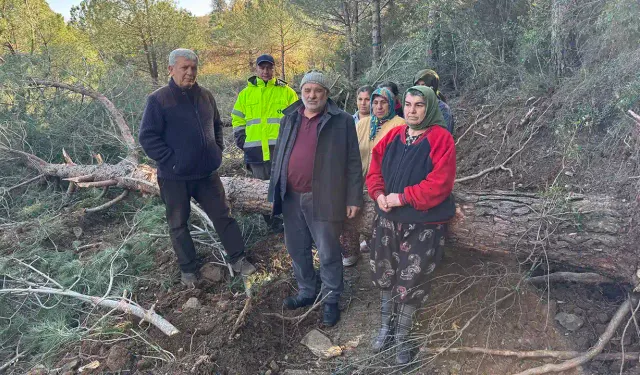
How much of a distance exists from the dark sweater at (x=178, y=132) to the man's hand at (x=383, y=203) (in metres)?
1.48

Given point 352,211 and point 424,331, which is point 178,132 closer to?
point 352,211

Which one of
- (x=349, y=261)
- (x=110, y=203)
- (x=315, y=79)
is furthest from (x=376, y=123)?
(x=110, y=203)

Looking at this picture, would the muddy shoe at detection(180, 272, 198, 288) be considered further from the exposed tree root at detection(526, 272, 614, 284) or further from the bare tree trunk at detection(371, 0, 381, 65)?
the bare tree trunk at detection(371, 0, 381, 65)

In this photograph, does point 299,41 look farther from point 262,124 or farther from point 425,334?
point 425,334

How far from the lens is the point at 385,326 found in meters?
2.53

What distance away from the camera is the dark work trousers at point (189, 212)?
3094 mm

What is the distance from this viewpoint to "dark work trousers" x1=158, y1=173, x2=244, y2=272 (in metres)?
3.09

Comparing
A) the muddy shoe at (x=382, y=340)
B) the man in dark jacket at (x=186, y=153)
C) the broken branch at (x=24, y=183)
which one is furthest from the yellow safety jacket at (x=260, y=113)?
the broken branch at (x=24, y=183)

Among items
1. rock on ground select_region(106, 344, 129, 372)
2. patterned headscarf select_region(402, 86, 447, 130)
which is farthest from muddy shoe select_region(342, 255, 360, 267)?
rock on ground select_region(106, 344, 129, 372)

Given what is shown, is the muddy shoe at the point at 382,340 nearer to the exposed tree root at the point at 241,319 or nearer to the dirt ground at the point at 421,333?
the dirt ground at the point at 421,333

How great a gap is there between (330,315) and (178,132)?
1.76m

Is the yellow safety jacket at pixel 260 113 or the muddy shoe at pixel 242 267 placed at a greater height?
the yellow safety jacket at pixel 260 113

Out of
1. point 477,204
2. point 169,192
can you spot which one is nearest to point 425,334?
point 477,204

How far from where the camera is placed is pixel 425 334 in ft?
7.89
